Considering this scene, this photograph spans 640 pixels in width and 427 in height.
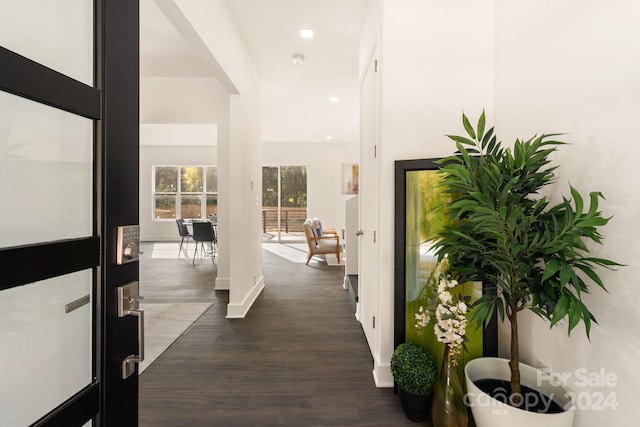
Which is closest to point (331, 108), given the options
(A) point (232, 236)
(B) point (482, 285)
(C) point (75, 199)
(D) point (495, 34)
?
(A) point (232, 236)

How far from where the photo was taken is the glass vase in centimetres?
151

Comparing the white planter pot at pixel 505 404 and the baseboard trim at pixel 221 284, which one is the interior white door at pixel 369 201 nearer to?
the white planter pot at pixel 505 404

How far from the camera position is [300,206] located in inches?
350

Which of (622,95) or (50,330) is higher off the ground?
(622,95)

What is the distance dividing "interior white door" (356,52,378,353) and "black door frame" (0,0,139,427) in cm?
163

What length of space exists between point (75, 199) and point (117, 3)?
0.57m

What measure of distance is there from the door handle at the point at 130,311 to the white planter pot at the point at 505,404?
1366 mm

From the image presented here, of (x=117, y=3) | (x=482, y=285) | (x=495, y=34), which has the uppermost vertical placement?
(x=495, y=34)

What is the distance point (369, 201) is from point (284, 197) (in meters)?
6.54

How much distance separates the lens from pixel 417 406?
1684mm

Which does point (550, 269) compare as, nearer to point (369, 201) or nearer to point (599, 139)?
point (599, 139)

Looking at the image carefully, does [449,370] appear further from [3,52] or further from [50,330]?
[3,52]

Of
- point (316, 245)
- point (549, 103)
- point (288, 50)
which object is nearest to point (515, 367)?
point (549, 103)

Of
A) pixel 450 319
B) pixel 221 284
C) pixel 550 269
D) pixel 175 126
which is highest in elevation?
pixel 175 126
